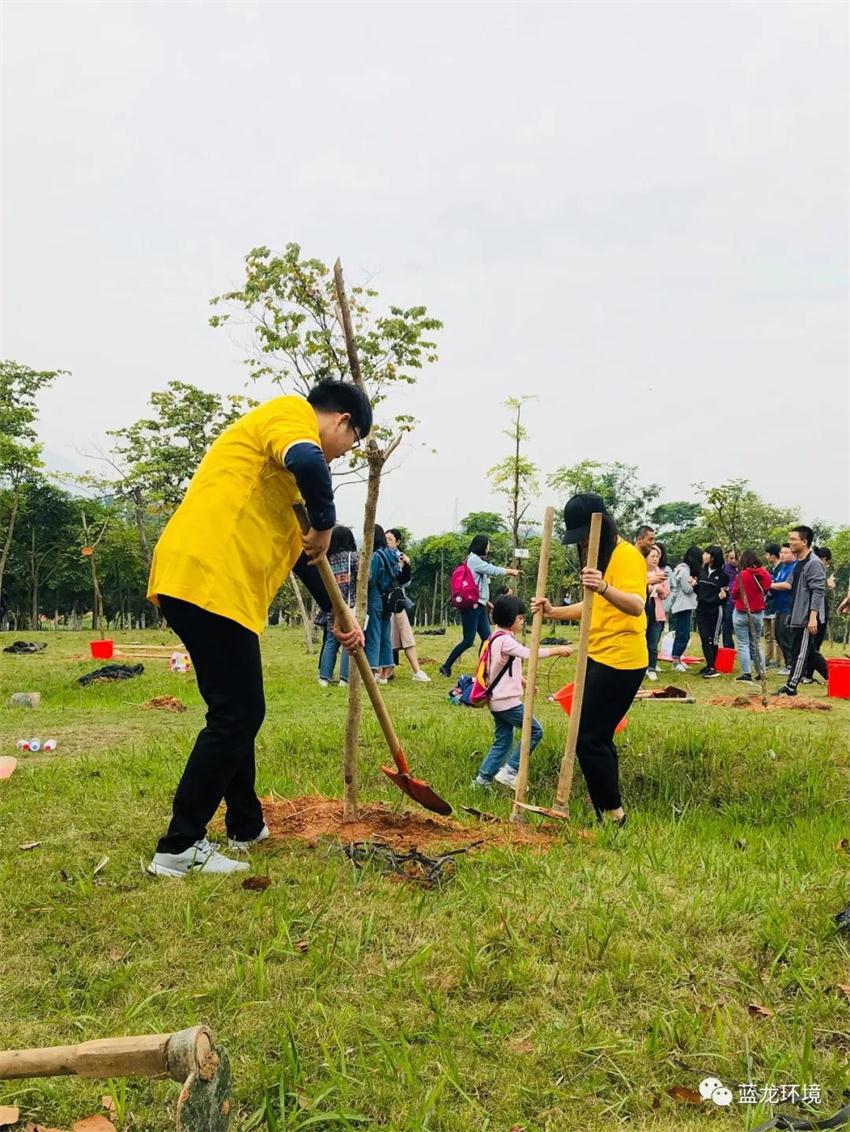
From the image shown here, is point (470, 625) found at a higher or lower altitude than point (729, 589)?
lower

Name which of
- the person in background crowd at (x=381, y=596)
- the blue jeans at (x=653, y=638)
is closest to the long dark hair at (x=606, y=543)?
the person in background crowd at (x=381, y=596)

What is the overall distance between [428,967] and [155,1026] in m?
0.95

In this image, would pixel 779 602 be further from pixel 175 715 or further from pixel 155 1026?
pixel 155 1026

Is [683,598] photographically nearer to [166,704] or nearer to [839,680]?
[839,680]

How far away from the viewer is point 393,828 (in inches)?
174

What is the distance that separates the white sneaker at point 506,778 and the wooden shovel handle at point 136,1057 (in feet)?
15.1

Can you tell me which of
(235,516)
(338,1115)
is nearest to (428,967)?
(338,1115)

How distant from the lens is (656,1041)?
256 centimetres

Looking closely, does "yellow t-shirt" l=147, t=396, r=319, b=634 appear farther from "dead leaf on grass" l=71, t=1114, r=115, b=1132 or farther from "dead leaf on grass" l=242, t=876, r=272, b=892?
"dead leaf on grass" l=71, t=1114, r=115, b=1132

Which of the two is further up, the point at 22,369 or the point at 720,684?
the point at 22,369

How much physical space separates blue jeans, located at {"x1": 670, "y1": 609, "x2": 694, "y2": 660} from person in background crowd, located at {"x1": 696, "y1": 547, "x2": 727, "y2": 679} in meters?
0.18

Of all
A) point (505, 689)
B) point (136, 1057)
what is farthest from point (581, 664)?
point (136, 1057)

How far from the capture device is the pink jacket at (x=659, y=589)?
34.6ft

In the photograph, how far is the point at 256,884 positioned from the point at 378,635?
6604 mm
